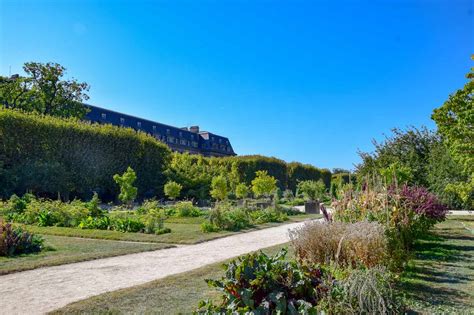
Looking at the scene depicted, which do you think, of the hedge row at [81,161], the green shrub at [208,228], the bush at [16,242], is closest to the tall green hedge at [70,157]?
the hedge row at [81,161]

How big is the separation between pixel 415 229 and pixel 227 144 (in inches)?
2619

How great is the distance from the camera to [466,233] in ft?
35.2

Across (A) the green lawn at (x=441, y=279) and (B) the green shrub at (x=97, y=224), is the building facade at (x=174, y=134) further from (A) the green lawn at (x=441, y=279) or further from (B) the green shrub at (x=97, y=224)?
(A) the green lawn at (x=441, y=279)

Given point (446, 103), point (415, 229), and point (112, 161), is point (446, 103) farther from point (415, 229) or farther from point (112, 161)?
point (112, 161)

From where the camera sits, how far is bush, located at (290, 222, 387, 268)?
179 inches

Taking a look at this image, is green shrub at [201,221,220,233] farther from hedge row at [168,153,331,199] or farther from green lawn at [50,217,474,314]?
hedge row at [168,153,331,199]

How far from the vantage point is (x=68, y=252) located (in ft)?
24.1

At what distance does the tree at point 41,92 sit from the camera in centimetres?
3050

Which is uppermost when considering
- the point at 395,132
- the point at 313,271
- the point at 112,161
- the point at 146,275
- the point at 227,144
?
the point at 227,144

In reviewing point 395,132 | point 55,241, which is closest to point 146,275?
point 55,241

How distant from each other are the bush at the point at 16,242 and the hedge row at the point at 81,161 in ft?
44.6

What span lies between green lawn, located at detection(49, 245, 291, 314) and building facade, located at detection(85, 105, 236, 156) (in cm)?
4131

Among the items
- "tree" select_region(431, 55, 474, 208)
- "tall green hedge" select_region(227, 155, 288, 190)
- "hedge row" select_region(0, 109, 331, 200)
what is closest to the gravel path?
"tree" select_region(431, 55, 474, 208)

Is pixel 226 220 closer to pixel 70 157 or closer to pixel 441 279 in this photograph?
pixel 441 279
